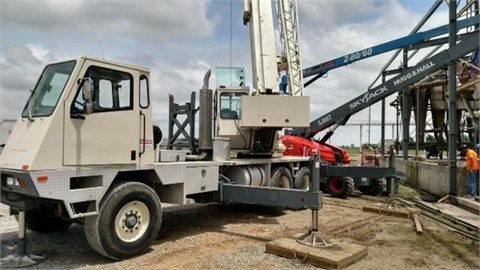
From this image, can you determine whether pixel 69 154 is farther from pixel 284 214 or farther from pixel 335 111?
pixel 335 111

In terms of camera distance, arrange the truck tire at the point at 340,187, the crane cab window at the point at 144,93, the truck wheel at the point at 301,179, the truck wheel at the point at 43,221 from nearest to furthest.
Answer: the crane cab window at the point at 144,93
the truck wheel at the point at 43,221
the truck wheel at the point at 301,179
the truck tire at the point at 340,187

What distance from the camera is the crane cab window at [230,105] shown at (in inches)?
424

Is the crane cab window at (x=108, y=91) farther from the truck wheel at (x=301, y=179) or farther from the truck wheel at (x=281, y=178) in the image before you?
the truck wheel at (x=301, y=179)

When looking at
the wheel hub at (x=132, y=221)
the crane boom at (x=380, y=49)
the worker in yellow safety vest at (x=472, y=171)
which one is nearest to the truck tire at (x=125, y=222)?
the wheel hub at (x=132, y=221)

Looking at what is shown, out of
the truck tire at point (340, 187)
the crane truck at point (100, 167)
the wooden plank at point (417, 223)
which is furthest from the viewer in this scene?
the truck tire at point (340, 187)

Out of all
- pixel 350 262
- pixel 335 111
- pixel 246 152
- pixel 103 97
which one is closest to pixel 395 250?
pixel 350 262

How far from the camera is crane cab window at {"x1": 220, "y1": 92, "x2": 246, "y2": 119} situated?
1077 cm

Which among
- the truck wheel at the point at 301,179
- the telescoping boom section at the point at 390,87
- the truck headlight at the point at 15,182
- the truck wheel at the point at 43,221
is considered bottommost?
the truck wheel at the point at 43,221

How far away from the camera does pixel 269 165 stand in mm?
10891

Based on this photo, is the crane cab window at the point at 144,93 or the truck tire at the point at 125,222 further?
the crane cab window at the point at 144,93

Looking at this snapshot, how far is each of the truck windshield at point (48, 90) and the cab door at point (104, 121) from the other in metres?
0.25

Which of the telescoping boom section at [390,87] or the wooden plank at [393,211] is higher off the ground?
the telescoping boom section at [390,87]

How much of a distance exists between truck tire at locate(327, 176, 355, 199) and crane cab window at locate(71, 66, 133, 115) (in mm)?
8803

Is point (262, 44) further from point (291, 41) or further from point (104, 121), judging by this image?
point (104, 121)
